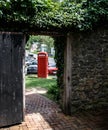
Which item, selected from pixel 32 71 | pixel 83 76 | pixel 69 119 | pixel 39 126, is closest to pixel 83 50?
pixel 83 76

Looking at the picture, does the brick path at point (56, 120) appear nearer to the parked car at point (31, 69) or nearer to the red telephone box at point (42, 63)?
the red telephone box at point (42, 63)

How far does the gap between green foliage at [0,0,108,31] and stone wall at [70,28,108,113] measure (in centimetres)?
50

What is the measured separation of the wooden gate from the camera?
619 cm

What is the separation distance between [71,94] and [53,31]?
2.15m

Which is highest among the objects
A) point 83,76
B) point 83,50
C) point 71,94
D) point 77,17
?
point 77,17

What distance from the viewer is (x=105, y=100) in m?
7.96

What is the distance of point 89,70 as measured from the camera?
7.64m

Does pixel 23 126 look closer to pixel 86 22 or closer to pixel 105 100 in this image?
pixel 105 100

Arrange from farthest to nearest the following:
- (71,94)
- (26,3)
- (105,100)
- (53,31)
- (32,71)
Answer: (32,71)
(105,100)
(71,94)
(53,31)
(26,3)

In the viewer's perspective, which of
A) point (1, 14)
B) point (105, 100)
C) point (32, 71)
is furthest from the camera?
point (32, 71)

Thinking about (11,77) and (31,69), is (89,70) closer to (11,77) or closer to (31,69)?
(11,77)

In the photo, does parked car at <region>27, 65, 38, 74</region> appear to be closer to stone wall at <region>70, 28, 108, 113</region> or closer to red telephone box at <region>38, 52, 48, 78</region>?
red telephone box at <region>38, 52, 48, 78</region>

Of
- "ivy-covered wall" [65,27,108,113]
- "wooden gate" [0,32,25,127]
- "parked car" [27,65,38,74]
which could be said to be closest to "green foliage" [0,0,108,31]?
"wooden gate" [0,32,25,127]

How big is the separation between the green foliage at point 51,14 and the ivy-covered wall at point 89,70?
49 centimetres
